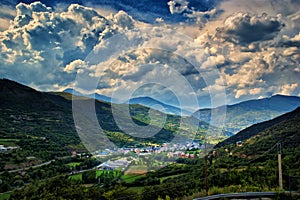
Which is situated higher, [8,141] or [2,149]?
[8,141]

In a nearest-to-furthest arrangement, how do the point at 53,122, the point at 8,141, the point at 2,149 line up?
the point at 2,149
the point at 8,141
the point at 53,122

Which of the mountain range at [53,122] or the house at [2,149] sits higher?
the mountain range at [53,122]

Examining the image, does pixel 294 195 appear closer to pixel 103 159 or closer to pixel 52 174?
pixel 52 174

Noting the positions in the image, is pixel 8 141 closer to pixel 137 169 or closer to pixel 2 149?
pixel 2 149

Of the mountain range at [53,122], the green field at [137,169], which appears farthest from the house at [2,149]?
the green field at [137,169]

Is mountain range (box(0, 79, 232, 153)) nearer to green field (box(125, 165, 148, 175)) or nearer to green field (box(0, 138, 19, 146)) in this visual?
green field (box(0, 138, 19, 146))

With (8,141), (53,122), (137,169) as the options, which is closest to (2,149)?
(8,141)

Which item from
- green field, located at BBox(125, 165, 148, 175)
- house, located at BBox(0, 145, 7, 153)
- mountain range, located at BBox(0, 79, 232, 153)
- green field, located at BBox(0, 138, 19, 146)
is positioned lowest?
green field, located at BBox(125, 165, 148, 175)

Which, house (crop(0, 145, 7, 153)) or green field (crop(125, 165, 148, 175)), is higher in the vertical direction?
house (crop(0, 145, 7, 153))

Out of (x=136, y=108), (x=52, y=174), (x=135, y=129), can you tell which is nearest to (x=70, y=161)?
(x=52, y=174)

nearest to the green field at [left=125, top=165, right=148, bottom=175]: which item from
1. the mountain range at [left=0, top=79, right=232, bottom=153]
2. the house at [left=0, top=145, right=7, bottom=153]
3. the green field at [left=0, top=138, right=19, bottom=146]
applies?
the mountain range at [left=0, top=79, right=232, bottom=153]

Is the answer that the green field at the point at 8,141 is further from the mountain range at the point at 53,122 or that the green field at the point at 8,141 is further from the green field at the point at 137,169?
the green field at the point at 137,169

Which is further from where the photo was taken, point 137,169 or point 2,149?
point 2,149
